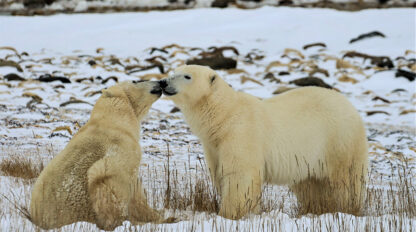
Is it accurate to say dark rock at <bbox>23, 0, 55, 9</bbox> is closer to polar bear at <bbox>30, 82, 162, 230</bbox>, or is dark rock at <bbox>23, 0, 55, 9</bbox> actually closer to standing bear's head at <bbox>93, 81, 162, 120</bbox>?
standing bear's head at <bbox>93, 81, 162, 120</bbox>

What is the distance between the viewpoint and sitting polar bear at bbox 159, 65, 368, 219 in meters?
4.13

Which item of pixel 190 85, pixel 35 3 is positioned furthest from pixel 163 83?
pixel 35 3

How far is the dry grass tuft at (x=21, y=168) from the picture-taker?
470cm

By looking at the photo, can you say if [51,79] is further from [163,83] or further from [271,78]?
[163,83]

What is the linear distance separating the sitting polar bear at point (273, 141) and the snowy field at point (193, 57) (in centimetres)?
23

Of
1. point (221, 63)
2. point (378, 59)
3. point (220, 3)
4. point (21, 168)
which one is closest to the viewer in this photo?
point (21, 168)

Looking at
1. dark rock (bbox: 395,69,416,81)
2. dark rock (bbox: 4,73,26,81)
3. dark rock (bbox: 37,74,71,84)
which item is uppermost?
dark rock (bbox: 4,73,26,81)

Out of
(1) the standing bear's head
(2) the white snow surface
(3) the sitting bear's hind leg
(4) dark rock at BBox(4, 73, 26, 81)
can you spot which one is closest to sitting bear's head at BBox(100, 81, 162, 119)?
(1) the standing bear's head

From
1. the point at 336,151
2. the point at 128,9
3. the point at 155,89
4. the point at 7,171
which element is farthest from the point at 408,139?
the point at 128,9

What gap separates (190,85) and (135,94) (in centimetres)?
51

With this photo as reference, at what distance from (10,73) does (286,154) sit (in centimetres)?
1012

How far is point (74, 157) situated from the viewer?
3406 mm

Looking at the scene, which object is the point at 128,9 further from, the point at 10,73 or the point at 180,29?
the point at 10,73

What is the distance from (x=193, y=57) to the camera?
57.4 ft
